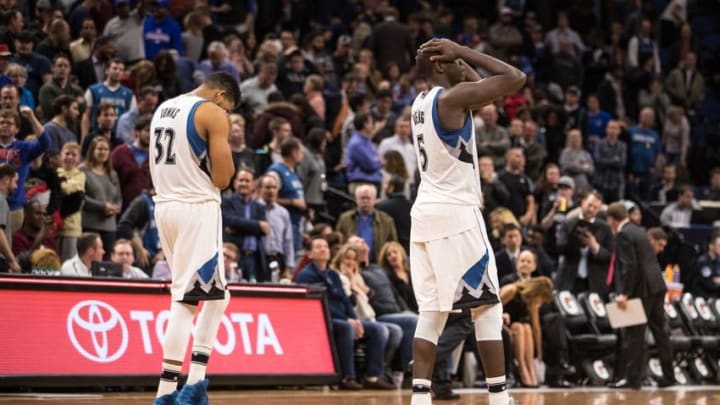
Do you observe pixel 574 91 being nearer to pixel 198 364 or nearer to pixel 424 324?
pixel 424 324

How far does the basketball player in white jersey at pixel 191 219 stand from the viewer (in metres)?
9.16

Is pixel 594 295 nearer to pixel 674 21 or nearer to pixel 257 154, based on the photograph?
pixel 257 154

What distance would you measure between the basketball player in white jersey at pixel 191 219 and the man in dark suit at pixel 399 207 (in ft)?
24.9

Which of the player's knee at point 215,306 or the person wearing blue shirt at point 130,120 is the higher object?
the person wearing blue shirt at point 130,120

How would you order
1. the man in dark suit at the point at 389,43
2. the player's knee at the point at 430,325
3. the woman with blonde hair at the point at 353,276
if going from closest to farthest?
1. the player's knee at the point at 430,325
2. the woman with blonde hair at the point at 353,276
3. the man in dark suit at the point at 389,43

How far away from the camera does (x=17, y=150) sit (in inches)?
528

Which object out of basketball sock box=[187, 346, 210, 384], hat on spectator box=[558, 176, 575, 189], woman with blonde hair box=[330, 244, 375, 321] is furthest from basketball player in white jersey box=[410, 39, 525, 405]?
hat on spectator box=[558, 176, 575, 189]

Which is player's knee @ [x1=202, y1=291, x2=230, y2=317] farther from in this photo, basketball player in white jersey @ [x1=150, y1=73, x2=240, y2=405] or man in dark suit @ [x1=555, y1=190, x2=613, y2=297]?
man in dark suit @ [x1=555, y1=190, x2=613, y2=297]

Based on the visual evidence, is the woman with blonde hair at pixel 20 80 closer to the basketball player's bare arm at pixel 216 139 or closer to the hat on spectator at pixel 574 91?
the basketball player's bare arm at pixel 216 139

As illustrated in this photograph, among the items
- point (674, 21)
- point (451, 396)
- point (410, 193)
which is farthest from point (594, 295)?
point (674, 21)

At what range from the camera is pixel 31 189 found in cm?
1384

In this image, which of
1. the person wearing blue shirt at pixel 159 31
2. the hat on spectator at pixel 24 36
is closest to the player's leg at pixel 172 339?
the hat on spectator at pixel 24 36

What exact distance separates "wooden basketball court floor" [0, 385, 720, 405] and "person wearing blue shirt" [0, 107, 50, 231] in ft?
7.66

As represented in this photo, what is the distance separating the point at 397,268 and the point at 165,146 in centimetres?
676
